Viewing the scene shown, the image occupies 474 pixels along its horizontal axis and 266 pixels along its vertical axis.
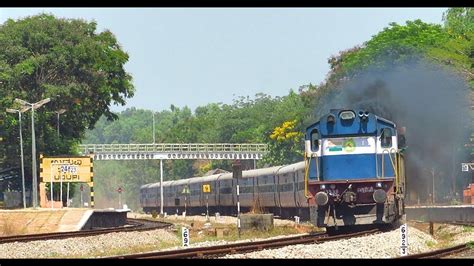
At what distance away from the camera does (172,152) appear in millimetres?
135375

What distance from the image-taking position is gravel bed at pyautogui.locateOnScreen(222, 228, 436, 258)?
89.5 ft

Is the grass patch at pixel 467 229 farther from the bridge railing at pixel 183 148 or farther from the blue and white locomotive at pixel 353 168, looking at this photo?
the bridge railing at pixel 183 148

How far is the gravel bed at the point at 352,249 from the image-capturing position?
1074 inches

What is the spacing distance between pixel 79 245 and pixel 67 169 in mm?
31710

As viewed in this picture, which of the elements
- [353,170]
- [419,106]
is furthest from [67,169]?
[353,170]

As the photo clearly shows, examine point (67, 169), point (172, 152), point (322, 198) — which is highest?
point (172, 152)

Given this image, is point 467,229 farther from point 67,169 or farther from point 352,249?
point 67,169

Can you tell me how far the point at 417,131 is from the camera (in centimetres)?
4747

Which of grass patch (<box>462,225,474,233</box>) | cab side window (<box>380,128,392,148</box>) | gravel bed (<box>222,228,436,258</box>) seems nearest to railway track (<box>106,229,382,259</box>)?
gravel bed (<box>222,228,436,258</box>)

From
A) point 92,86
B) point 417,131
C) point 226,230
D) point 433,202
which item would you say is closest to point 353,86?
point 417,131

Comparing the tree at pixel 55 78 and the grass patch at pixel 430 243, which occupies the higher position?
the tree at pixel 55 78

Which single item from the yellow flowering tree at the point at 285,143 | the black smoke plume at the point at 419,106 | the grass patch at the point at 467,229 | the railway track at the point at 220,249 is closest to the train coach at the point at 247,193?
the black smoke plume at the point at 419,106

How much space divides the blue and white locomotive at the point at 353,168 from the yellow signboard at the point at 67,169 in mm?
34080

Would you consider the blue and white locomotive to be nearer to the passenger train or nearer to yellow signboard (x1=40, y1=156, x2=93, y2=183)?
the passenger train
